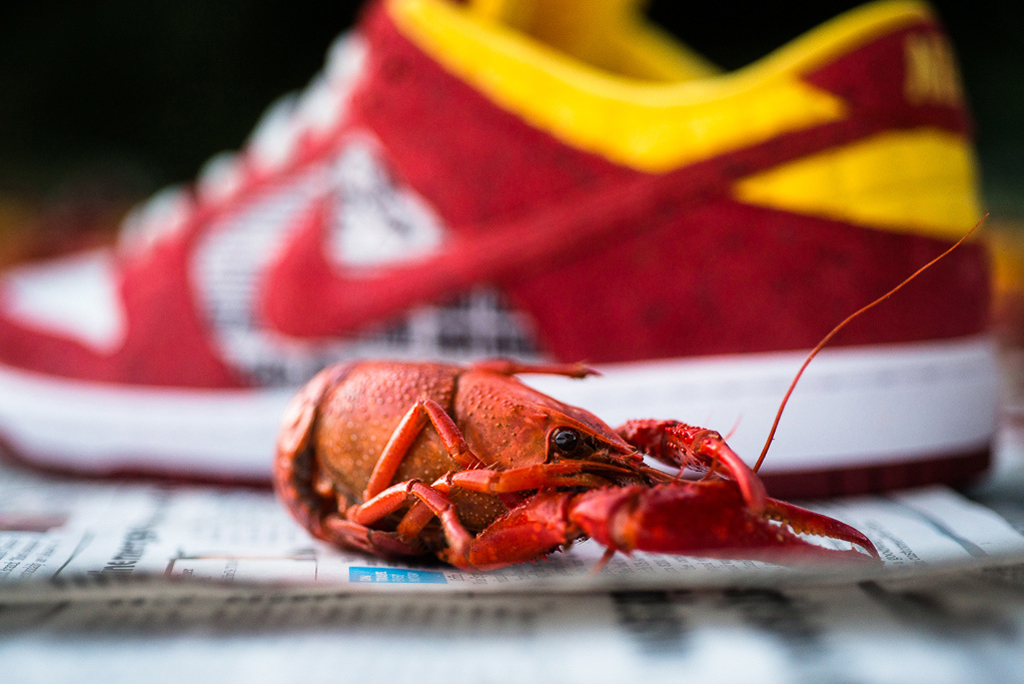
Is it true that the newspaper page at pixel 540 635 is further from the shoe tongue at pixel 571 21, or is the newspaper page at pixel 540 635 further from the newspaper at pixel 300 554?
the shoe tongue at pixel 571 21

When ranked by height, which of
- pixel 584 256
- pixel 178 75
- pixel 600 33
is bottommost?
pixel 584 256

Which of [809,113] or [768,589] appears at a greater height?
[809,113]

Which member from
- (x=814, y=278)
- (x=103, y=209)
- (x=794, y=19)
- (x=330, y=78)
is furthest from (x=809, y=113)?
(x=103, y=209)

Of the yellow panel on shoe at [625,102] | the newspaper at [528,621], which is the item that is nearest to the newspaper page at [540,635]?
the newspaper at [528,621]

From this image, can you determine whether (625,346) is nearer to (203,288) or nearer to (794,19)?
(203,288)

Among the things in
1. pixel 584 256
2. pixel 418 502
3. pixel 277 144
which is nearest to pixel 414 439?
pixel 418 502

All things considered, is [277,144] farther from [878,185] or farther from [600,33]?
[878,185]

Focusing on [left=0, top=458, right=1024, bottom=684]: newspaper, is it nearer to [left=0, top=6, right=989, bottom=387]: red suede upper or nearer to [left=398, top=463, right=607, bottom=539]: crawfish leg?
[left=398, top=463, right=607, bottom=539]: crawfish leg
